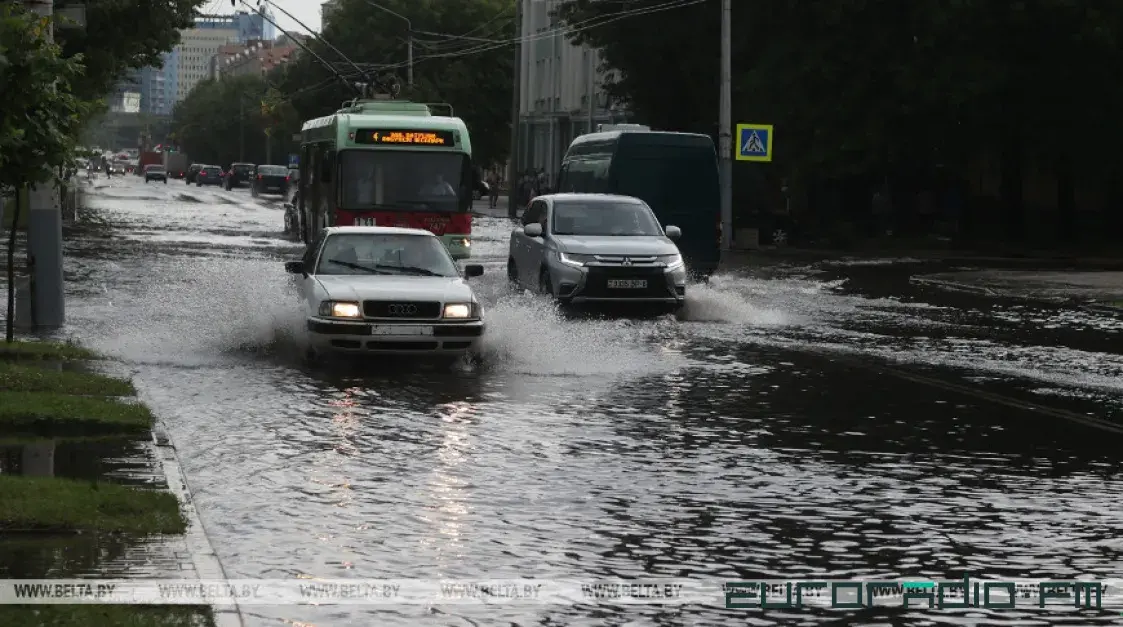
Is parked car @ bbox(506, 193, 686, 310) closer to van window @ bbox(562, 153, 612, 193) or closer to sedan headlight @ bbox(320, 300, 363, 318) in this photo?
van window @ bbox(562, 153, 612, 193)

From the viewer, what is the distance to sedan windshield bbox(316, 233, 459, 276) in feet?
63.4

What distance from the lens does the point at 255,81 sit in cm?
19538

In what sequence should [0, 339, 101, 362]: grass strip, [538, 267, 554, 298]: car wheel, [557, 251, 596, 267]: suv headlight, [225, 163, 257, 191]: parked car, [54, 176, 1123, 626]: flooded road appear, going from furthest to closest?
[225, 163, 257, 191]: parked car < [538, 267, 554, 298]: car wheel < [557, 251, 596, 267]: suv headlight < [0, 339, 101, 362]: grass strip < [54, 176, 1123, 626]: flooded road

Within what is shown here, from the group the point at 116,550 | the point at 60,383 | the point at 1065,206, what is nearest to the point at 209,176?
the point at 1065,206

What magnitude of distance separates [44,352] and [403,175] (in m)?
16.0

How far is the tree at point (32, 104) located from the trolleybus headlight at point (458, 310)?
3598 millimetres

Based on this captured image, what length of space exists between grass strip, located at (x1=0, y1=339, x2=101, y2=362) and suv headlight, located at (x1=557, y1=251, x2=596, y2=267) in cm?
802

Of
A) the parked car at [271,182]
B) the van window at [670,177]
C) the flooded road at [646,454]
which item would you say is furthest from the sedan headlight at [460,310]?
the parked car at [271,182]

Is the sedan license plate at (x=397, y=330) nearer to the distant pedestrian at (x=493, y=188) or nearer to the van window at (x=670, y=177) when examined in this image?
the van window at (x=670, y=177)

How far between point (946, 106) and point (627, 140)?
52.2 feet

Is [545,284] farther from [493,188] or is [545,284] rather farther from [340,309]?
[493,188]

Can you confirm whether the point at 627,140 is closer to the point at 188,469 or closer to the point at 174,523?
the point at 188,469

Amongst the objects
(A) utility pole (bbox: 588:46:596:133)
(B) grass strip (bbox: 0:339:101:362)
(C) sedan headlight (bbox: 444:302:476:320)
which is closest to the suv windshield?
(B) grass strip (bbox: 0:339:101:362)

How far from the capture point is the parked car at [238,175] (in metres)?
123
